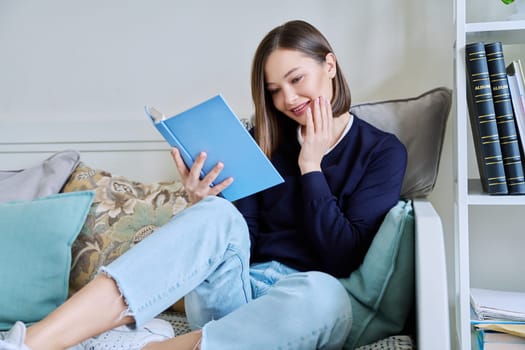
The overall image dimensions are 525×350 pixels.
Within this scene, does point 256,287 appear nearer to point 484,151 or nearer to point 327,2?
point 484,151

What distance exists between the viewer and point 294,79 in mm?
1246

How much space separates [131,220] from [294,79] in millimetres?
521

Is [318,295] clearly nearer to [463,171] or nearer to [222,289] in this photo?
[222,289]

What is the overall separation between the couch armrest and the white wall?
623 mm

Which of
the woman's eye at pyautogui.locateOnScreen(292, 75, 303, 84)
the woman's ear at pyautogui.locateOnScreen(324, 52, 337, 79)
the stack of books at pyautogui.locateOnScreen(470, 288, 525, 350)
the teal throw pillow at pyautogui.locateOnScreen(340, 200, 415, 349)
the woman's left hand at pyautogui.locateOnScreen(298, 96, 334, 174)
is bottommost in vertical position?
the stack of books at pyautogui.locateOnScreen(470, 288, 525, 350)

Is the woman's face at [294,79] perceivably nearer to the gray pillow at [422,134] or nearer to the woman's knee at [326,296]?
the gray pillow at [422,134]

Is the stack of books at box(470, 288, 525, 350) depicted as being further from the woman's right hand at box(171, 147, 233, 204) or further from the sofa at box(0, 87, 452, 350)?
the woman's right hand at box(171, 147, 233, 204)

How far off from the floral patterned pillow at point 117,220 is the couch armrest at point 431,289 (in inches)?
26.2

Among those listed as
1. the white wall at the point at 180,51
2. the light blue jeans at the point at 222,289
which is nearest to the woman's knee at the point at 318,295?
the light blue jeans at the point at 222,289

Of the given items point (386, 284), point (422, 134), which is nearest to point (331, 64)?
point (422, 134)

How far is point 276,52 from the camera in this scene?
4.11 ft

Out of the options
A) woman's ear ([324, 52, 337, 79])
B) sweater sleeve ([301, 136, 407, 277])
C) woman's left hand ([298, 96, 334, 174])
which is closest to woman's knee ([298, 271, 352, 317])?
sweater sleeve ([301, 136, 407, 277])

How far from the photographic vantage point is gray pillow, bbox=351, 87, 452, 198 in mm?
1304

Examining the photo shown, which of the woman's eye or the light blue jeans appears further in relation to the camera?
the woman's eye
